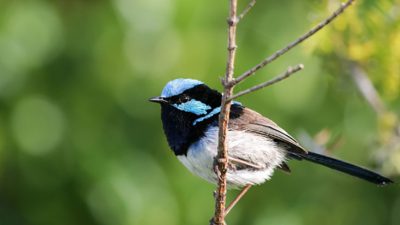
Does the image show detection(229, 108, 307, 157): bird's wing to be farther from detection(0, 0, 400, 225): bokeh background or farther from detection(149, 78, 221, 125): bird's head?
detection(0, 0, 400, 225): bokeh background

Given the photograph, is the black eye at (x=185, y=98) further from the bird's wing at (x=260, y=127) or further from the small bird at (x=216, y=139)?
the bird's wing at (x=260, y=127)

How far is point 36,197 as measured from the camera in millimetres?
6414

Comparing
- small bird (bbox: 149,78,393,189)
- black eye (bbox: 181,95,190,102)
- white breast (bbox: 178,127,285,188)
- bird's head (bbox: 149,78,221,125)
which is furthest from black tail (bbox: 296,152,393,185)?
black eye (bbox: 181,95,190,102)

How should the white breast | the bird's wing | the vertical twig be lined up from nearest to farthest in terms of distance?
the vertical twig → the white breast → the bird's wing

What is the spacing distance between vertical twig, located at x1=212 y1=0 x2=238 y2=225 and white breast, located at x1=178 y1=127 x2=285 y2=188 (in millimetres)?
384

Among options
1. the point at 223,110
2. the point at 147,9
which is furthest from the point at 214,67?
the point at 223,110

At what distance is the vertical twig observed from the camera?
3264mm

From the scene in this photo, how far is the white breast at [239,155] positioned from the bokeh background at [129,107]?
3.62 feet

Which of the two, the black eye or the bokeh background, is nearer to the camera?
the black eye

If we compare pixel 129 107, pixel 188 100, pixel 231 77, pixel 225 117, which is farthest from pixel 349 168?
pixel 129 107

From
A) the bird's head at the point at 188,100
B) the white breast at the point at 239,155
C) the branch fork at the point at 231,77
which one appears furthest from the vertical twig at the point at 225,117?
the bird's head at the point at 188,100

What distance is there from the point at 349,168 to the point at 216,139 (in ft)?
2.80

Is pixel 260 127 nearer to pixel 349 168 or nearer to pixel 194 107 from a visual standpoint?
pixel 194 107

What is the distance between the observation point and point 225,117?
3541 millimetres
